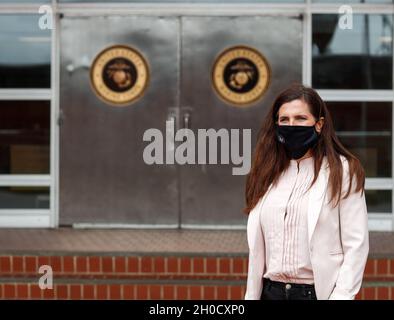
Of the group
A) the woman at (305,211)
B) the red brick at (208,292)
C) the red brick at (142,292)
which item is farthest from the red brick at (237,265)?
the woman at (305,211)

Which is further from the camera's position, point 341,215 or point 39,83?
point 39,83

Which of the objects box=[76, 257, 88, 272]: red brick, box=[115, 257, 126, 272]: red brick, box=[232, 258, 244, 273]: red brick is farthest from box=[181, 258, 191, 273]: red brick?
box=[76, 257, 88, 272]: red brick

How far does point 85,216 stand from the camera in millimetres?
7270

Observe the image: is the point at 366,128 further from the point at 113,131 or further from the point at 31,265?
the point at 31,265

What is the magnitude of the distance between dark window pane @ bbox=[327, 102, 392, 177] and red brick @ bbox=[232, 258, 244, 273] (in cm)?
211

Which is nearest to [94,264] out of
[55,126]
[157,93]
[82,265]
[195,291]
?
→ [82,265]

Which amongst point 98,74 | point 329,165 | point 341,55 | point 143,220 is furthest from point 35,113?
point 329,165

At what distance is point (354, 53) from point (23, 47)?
3.35 m

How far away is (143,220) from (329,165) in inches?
Result: 177

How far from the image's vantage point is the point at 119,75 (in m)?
7.29

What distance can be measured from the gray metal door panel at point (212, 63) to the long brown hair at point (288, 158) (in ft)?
13.2

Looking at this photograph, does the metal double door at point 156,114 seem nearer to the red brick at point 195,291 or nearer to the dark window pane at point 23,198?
the dark window pane at point 23,198

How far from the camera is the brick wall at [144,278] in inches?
227

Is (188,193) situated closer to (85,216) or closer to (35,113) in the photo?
(85,216)
